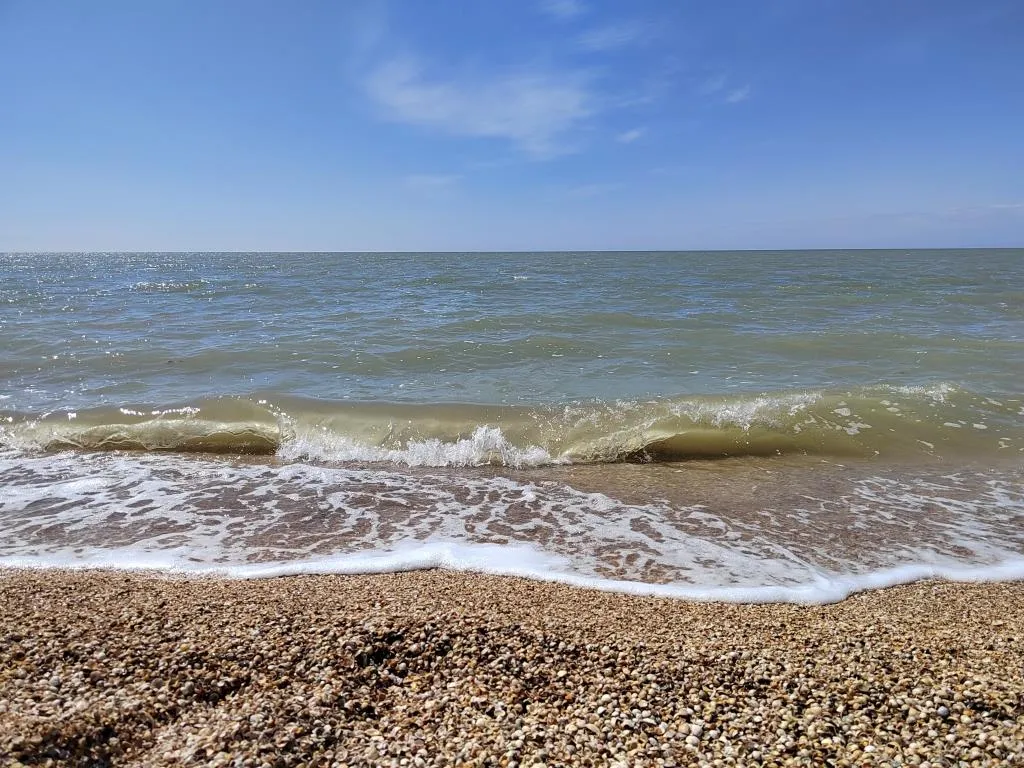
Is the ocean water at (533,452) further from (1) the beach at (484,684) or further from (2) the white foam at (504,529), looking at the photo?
(1) the beach at (484,684)

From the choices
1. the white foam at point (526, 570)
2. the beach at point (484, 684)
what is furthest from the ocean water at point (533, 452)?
the beach at point (484, 684)

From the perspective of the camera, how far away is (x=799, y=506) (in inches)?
224

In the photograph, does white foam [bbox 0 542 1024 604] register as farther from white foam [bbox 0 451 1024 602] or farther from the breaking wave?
the breaking wave

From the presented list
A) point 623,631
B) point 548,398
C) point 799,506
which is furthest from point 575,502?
point 548,398

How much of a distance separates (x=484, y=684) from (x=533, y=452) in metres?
4.74

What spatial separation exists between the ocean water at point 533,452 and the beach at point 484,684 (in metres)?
1.04

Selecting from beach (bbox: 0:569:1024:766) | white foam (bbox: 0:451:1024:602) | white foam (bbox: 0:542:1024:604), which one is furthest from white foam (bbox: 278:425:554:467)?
beach (bbox: 0:569:1024:766)

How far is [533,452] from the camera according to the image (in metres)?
7.25

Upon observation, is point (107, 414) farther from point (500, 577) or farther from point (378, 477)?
point (500, 577)

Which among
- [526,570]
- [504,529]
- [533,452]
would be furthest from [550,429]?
[526,570]

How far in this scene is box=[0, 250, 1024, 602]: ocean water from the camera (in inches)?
183

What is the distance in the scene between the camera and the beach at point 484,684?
2.16 metres

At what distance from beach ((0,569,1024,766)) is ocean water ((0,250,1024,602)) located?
3.40ft

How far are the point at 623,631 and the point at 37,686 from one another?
8.79 feet
